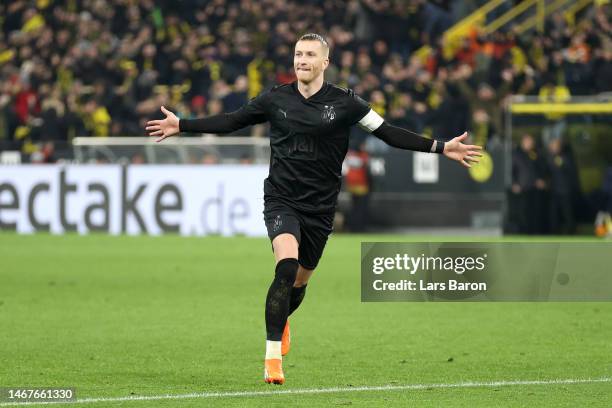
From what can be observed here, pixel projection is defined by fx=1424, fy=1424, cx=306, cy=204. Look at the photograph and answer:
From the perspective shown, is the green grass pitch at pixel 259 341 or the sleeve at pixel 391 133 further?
the sleeve at pixel 391 133

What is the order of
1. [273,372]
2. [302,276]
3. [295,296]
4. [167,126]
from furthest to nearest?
[295,296]
[302,276]
[167,126]
[273,372]

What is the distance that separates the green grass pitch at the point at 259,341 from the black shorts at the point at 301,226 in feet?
2.46

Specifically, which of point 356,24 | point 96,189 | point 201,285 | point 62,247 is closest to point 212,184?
point 96,189

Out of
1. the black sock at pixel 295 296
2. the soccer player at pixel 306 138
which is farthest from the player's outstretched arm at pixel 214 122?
the black sock at pixel 295 296

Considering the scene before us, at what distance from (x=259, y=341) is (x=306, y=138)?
2588 mm

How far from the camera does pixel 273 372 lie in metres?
7.87

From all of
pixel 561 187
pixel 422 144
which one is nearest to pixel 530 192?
pixel 561 187

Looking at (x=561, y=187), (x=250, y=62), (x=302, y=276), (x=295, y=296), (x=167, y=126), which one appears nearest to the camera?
(x=167, y=126)

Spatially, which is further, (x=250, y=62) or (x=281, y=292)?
(x=250, y=62)

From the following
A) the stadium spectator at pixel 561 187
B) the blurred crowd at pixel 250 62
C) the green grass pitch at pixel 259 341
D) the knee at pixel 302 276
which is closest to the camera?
the green grass pitch at pixel 259 341

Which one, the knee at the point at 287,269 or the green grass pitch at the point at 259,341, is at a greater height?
the knee at the point at 287,269

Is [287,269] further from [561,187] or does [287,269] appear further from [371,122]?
[561,187]

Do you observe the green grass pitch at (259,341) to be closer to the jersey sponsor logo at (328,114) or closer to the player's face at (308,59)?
the jersey sponsor logo at (328,114)

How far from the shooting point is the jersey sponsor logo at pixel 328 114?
8344mm
